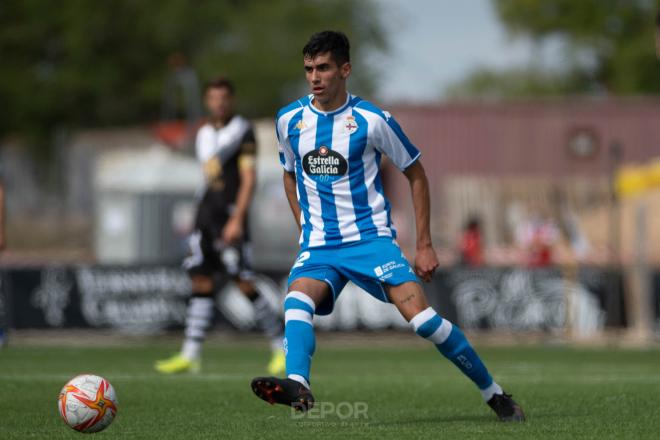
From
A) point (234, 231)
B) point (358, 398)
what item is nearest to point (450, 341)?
point (358, 398)

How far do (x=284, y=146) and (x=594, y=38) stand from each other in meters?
53.7

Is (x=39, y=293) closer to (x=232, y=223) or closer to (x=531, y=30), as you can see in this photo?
(x=232, y=223)

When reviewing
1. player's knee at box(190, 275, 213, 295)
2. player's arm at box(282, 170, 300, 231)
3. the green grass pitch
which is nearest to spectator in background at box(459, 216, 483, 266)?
the green grass pitch

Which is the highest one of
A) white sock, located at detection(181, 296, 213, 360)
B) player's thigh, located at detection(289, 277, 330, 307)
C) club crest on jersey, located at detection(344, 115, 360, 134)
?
club crest on jersey, located at detection(344, 115, 360, 134)

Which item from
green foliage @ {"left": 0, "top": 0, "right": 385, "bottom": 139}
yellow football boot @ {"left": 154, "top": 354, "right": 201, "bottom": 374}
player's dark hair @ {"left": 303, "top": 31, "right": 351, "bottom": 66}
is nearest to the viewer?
player's dark hair @ {"left": 303, "top": 31, "right": 351, "bottom": 66}

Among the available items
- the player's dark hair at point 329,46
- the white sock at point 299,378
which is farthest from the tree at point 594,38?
the white sock at point 299,378

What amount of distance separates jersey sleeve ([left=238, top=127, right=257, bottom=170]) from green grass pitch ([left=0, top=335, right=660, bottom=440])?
1893 millimetres

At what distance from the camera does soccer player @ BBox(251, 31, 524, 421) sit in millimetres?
7906

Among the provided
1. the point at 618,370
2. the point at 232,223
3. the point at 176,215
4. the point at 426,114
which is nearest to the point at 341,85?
the point at 232,223

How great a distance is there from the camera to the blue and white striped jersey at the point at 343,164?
8.02m

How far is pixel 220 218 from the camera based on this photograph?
1291 cm

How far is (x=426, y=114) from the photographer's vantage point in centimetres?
4022

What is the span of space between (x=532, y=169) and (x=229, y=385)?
3192 centimetres
